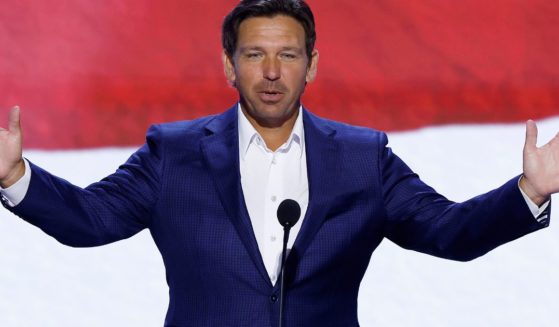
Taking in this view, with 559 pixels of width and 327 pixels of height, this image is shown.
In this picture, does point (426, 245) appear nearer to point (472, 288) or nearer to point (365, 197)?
point (365, 197)

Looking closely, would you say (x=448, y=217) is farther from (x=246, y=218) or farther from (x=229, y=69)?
(x=229, y=69)

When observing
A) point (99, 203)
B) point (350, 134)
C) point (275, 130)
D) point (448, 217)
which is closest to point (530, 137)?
point (448, 217)

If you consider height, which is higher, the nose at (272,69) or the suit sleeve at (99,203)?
the nose at (272,69)

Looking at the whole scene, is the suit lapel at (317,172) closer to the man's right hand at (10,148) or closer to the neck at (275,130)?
the neck at (275,130)

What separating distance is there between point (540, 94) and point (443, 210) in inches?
41.9

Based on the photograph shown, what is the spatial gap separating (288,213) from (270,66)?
399 mm

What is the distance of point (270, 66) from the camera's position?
188cm

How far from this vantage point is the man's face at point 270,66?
6.19 feet

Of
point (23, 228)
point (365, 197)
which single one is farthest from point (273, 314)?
point (23, 228)

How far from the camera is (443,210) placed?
1.90m

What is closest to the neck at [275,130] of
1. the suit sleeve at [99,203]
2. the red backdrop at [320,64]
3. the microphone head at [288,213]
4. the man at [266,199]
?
the man at [266,199]

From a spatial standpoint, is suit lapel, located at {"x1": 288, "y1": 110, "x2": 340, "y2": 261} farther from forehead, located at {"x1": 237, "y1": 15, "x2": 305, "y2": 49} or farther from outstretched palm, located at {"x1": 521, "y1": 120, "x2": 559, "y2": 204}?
outstretched palm, located at {"x1": 521, "y1": 120, "x2": 559, "y2": 204}

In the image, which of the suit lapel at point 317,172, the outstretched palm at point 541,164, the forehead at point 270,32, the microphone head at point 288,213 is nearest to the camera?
the microphone head at point 288,213

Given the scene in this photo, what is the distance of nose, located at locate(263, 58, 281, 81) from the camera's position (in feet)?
6.11
